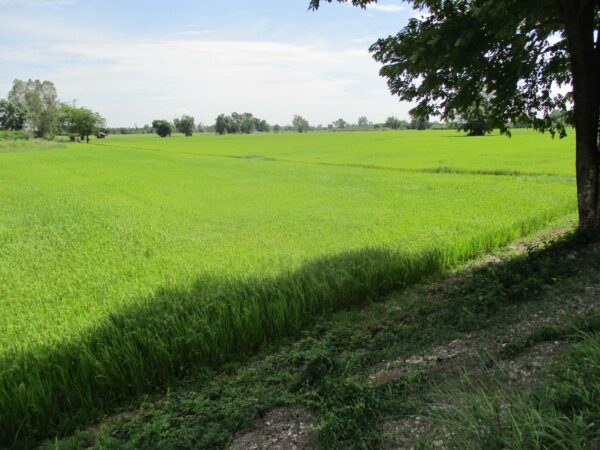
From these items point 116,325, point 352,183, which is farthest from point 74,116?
point 116,325

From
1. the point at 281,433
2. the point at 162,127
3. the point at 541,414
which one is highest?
the point at 162,127

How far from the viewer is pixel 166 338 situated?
472cm

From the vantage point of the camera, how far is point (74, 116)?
322 feet

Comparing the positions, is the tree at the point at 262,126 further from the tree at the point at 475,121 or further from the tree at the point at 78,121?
the tree at the point at 475,121

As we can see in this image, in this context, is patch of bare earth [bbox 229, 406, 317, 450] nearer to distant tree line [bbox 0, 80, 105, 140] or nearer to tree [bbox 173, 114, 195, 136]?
distant tree line [bbox 0, 80, 105, 140]

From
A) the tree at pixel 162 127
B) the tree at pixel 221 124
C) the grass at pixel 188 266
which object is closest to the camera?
the grass at pixel 188 266

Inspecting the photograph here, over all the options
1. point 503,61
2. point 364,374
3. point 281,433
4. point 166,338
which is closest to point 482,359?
point 364,374

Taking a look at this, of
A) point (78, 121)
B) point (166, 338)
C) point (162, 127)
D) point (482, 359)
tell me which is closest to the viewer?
point (482, 359)

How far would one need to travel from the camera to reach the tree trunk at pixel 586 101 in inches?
243

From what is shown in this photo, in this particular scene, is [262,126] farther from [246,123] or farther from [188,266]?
[188,266]

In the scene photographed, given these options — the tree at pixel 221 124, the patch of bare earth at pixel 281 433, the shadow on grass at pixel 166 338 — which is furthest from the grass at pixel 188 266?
the tree at pixel 221 124

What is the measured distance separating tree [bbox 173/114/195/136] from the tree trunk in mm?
122901

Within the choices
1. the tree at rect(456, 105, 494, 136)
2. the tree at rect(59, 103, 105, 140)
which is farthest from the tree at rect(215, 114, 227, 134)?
the tree at rect(456, 105, 494, 136)

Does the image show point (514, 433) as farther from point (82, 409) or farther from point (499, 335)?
point (82, 409)
